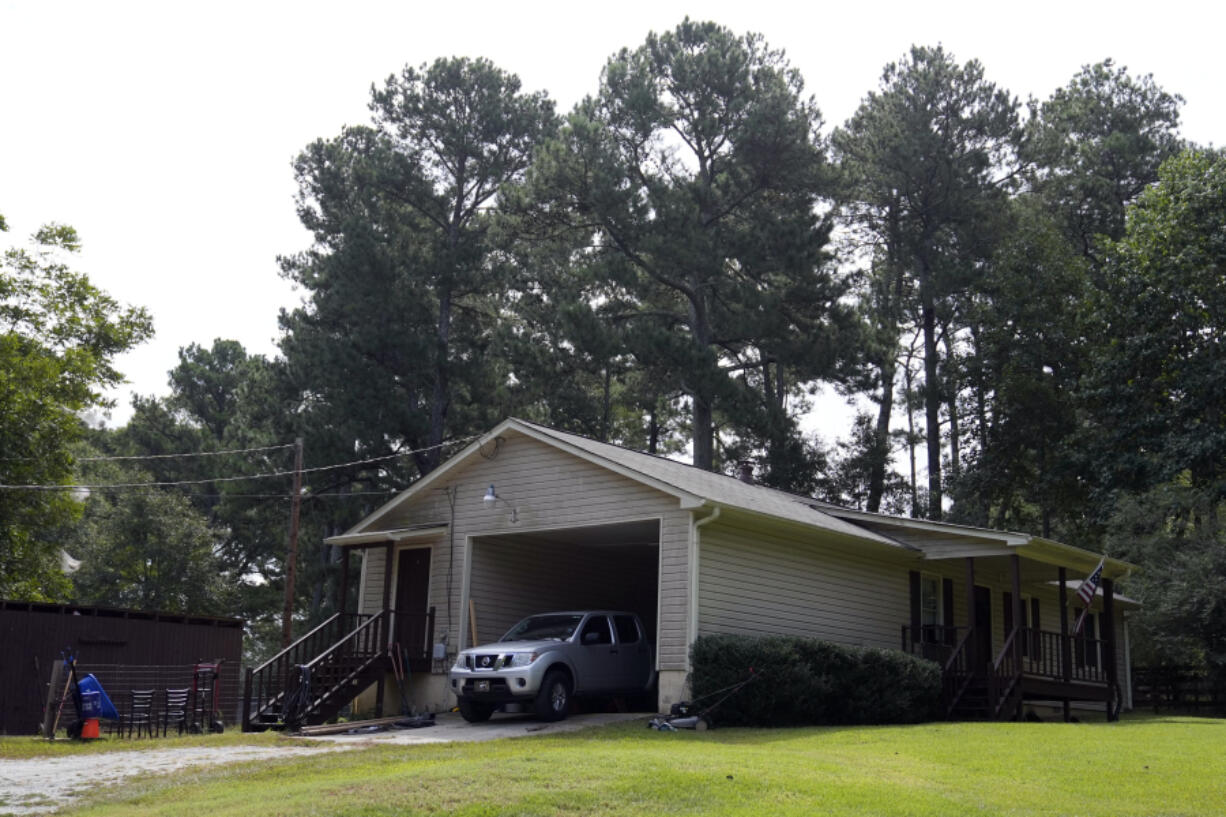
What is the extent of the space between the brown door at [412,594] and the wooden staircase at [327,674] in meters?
0.06

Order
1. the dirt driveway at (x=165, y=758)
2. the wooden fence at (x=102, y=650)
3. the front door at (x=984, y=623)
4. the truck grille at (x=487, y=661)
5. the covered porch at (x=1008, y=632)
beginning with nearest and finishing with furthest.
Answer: the dirt driveway at (x=165, y=758) < the truck grille at (x=487, y=661) < the covered porch at (x=1008, y=632) < the wooden fence at (x=102, y=650) < the front door at (x=984, y=623)

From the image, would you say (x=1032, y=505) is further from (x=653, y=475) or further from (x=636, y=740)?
(x=636, y=740)

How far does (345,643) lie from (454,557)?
8.28ft

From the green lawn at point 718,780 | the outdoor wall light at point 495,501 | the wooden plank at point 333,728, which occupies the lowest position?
the wooden plank at point 333,728

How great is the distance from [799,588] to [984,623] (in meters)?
7.05

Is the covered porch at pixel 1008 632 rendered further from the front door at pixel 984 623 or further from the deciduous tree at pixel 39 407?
the deciduous tree at pixel 39 407

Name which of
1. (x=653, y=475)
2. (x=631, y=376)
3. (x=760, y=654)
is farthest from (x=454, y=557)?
(x=631, y=376)

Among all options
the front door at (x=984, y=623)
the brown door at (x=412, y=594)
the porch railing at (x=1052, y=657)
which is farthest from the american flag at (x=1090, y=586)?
the brown door at (x=412, y=594)

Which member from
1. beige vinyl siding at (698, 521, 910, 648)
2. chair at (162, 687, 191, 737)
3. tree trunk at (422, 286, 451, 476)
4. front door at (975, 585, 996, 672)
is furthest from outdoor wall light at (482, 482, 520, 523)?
tree trunk at (422, 286, 451, 476)

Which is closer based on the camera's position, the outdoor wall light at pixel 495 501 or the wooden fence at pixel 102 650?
the outdoor wall light at pixel 495 501

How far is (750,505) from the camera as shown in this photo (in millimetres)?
18750

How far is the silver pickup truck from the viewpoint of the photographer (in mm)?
16656

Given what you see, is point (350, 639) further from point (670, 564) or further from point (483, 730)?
point (670, 564)

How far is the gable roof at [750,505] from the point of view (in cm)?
1831
